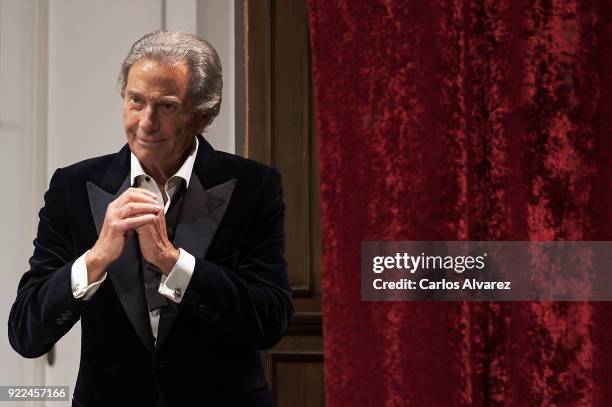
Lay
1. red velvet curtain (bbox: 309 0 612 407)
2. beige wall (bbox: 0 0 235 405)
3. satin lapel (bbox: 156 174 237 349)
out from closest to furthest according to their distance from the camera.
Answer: red velvet curtain (bbox: 309 0 612 407)
satin lapel (bbox: 156 174 237 349)
beige wall (bbox: 0 0 235 405)

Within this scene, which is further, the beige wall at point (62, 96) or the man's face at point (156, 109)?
the beige wall at point (62, 96)

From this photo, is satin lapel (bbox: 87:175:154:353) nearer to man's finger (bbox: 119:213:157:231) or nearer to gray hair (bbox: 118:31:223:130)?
man's finger (bbox: 119:213:157:231)

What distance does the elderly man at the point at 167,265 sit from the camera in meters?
1.13

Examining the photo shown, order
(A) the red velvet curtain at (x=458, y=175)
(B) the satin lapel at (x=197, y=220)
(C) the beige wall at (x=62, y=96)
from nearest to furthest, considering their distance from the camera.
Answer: (A) the red velvet curtain at (x=458, y=175), (B) the satin lapel at (x=197, y=220), (C) the beige wall at (x=62, y=96)

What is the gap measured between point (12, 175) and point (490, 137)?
1118 millimetres

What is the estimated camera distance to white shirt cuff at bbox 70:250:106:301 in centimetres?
111

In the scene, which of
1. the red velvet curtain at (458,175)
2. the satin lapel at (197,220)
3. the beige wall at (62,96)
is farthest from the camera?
the beige wall at (62,96)

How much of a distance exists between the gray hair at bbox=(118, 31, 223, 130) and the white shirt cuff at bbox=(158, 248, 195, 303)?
23 centimetres

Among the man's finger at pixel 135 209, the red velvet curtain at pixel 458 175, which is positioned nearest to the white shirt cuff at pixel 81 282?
the man's finger at pixel 135 209

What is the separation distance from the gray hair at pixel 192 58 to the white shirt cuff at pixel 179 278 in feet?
0.75

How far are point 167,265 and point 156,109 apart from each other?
0.76ft

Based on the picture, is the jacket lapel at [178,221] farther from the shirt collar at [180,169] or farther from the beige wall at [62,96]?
the beige wall at [62,96]

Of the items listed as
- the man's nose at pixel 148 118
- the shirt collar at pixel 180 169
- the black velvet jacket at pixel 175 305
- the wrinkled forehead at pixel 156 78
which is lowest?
the black velvet jacket at pixel 175 305

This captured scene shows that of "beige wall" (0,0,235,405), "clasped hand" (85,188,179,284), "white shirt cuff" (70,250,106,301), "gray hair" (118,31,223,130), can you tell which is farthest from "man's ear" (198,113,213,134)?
"beige wall" (0,0,235,405)
